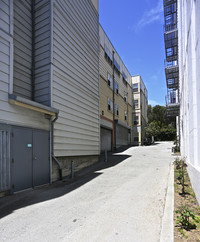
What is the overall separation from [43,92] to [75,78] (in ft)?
8.20

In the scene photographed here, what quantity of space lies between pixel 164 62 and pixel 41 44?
12.5m

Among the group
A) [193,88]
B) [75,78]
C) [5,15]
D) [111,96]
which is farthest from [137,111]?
[5,15]

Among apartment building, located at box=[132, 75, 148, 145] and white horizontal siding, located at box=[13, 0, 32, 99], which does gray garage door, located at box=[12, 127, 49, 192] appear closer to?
white horizontal siding, located at box=[13, 0, 32, 99]

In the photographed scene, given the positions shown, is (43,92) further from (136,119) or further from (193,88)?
(136,119)

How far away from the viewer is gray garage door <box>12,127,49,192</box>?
598 cm

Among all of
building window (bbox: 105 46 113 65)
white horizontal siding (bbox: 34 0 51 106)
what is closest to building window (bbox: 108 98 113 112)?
building window (bbox: 105 46 113 65)

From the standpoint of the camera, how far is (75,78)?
9.62 metres

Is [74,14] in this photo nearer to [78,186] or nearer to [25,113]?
[25,113]

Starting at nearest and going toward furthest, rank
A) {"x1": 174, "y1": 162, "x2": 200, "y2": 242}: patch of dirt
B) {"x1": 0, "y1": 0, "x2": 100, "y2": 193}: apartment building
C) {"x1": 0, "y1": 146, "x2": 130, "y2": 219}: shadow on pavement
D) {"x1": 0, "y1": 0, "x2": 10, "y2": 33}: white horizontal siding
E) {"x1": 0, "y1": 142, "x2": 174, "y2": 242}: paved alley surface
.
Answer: {"x1": 174, "y1": 162, "x2": 200, "y2": 242}: patch of dirt
{"x1": 0, "y1": 142, "x2": 174, "y2": 242}: paved alley surface
{"x1": 0, "y1": 146, "x2": 130, "y2": 219}: shadow on pavement
{"x1": 0, "y1": 0, "x2": 100, "y2": 193}: apartment building
{"x1": 0, "y1": 0, "x2": 10, "y2": 33}: white horizontal siding

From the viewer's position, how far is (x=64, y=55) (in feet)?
28.5

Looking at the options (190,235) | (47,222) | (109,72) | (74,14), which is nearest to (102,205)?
(47,222)

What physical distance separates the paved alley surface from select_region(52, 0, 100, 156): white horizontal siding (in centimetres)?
267

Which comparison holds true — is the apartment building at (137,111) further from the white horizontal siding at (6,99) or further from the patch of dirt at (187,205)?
the white horizontal siding at (6,99)

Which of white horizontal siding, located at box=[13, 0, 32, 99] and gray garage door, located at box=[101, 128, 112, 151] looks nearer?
white horizontal siding, located at box=[13, 0, 32, 99]
